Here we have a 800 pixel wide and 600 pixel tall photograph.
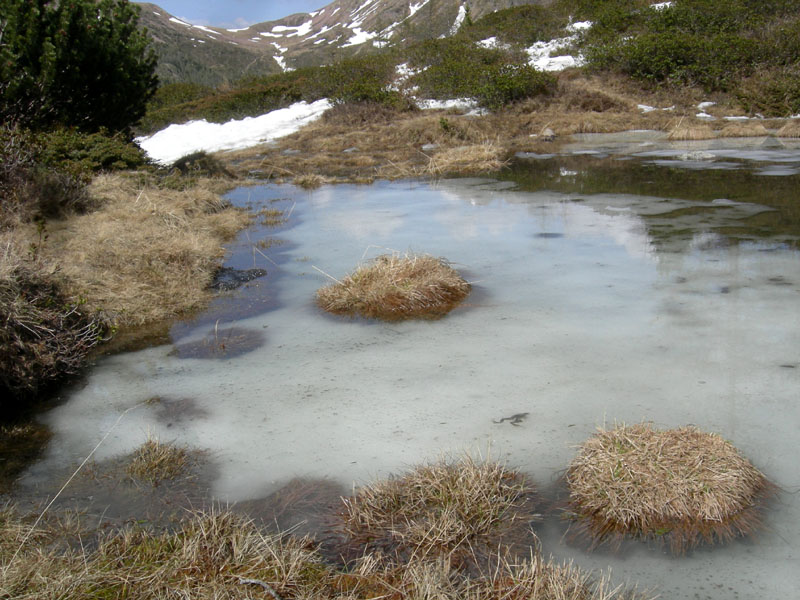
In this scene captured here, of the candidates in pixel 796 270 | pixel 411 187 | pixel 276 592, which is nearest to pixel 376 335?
pixel 276 592

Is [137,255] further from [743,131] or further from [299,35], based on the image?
[299,35]

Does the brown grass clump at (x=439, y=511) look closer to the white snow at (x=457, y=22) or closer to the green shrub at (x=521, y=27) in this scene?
the green shrub at (x=521, y=27)

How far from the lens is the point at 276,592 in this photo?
2754 mm

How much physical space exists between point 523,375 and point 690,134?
16092mm

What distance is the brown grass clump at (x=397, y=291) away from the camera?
6.40 meters

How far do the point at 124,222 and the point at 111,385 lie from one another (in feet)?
14.9

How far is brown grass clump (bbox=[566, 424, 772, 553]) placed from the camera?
3.12m

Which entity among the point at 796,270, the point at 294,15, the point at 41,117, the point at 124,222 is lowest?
the point at 796,270

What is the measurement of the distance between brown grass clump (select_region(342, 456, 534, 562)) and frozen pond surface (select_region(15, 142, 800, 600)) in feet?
0.64

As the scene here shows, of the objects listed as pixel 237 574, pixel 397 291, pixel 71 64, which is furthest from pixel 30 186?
pixel 237 574

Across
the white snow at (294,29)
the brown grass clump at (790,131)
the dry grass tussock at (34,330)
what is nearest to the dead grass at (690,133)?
the brown grass clump at (790,131)

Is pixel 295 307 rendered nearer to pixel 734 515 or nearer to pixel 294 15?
pixel 734 515

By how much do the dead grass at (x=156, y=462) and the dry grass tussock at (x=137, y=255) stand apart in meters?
2.19

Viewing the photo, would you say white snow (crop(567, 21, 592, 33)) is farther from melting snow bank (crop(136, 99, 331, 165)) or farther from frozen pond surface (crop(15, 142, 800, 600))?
frozen pond surface (crop(15, 142, 800, 600))
